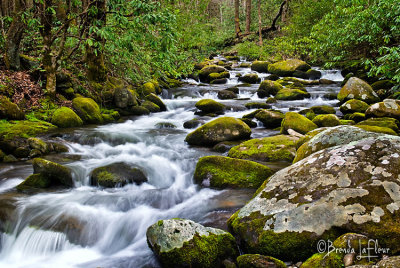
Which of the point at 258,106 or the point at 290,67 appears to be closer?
the point at 258,106

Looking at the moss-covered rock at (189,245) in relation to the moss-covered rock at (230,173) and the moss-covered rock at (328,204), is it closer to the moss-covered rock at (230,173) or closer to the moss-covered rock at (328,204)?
the moss-covered rock at (328,204)

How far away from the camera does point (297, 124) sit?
793 cm

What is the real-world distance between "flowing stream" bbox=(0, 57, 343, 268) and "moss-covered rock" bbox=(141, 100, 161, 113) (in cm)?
474

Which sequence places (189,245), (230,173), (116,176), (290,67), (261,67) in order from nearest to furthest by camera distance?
(189,245) → (230,173) → (116,176) → (290,67) → (261,67)

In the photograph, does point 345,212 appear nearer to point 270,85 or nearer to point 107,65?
point 107,65

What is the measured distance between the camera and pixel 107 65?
494 inches

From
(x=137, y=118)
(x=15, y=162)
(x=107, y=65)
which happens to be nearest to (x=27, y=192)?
(x=15, y=162)

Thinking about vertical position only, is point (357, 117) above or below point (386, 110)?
below

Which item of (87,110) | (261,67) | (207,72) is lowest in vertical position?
(87,110)

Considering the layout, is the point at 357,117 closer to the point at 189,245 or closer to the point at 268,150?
the point at 268,150

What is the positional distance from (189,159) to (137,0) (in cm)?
376

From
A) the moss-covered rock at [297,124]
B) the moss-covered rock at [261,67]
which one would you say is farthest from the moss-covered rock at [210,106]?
the moss-covered rock at [261,67]

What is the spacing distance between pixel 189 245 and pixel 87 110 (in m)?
7.94
